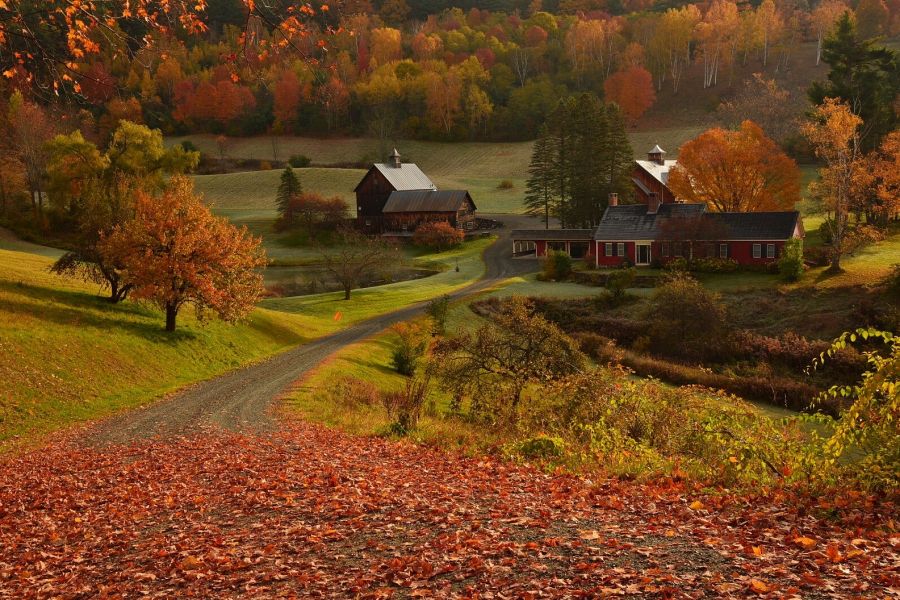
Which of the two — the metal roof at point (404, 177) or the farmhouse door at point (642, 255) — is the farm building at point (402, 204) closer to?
the metal roof at point (404, 177)

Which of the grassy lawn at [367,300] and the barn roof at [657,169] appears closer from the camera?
the grassy lawn at [367,300]

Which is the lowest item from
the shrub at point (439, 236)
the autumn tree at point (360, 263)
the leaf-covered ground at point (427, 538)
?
the leaf-covered ground at point (427, 538)

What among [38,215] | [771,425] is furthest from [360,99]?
[771,425]

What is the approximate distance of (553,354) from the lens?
2536 centimetres

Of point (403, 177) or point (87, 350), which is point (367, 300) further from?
point (403, 177)

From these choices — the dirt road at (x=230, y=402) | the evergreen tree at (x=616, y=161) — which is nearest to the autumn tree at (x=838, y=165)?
the evergreen tree at (x=616, y=161)

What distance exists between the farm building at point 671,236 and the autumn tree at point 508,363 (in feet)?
120

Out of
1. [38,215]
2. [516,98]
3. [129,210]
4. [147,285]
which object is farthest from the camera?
[516,98]

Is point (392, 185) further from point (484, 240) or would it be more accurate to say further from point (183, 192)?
point (183, 192)

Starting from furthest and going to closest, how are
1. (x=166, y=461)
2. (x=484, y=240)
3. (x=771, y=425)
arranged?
(x=484, y=240) → (x=166, y=461) → (x=771, y=425)

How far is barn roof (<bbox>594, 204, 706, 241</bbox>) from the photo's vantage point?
62312mm

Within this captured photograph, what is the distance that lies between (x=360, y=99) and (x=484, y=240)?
67827 mm

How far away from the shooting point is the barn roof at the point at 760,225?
57062 mm

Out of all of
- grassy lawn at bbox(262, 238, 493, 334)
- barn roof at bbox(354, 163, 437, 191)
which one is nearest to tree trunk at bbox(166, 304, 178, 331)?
grassy lawn at bbox(262, 238, 493, 334)
